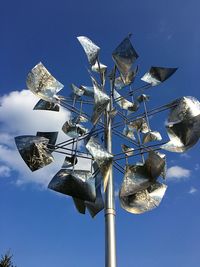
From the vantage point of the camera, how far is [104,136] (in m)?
7.19

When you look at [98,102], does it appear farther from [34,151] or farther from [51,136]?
[51,136]

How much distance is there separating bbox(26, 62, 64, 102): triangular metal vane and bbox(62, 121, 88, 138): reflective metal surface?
1.26 metres

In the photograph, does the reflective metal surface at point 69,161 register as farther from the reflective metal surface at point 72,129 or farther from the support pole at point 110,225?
the reflective metal surface at point 72,129

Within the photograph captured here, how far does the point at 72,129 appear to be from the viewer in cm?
927

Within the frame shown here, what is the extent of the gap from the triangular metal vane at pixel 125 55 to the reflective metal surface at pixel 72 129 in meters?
2.18

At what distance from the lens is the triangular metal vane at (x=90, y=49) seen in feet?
26.2

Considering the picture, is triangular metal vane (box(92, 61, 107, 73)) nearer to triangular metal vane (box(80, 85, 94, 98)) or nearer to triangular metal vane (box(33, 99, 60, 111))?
triangular metal vane (box(80, 85, 94, 98))

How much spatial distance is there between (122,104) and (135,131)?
0.85 m

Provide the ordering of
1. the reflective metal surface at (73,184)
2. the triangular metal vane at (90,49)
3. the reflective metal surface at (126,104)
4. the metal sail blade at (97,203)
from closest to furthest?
the reflective metal surface at (73,184), the metal sail blade at (97,203), the triangular metal vane at (90,49), the reflective metal surface at (126,104)

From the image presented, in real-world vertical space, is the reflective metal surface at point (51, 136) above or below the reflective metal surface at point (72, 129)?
below

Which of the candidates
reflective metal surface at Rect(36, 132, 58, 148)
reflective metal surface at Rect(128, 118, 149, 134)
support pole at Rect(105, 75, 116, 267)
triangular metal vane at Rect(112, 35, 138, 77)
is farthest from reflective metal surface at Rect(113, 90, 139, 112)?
support pole at Rect(105, 75, 116, 267)

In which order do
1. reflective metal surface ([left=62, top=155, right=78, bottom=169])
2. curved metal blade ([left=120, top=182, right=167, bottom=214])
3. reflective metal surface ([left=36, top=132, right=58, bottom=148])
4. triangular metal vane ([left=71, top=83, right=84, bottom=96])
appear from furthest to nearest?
triangular metal vane ([left=71, top=83, right=84, bottom=96]), reflective metal surface ([left=36, top=132, right=58, bottom=148]), reflective metal surface ([left=62, top=155, right=78, bottom=169]), curved metal blade ([left=120, top=182, right=167, bottom=214])

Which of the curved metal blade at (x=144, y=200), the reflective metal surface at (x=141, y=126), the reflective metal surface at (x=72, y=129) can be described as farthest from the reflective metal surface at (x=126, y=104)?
the curved metal blade at (x=144, y=200)

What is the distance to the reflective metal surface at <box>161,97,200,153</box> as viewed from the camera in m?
6.86
